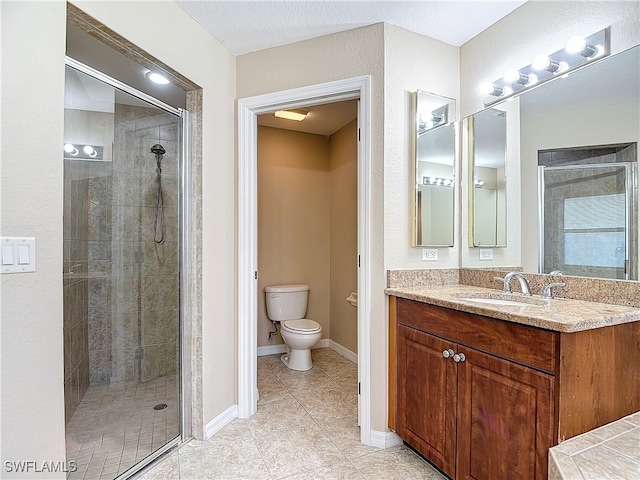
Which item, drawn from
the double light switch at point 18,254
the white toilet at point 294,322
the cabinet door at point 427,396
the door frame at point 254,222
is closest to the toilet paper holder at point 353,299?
the white toilet at point 294,322

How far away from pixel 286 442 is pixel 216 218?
4.52ft

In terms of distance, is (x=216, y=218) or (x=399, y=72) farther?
(x=216, y=218)

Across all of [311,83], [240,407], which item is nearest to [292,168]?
[311,83]

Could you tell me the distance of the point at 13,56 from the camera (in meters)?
1.12

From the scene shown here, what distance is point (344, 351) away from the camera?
3533mm

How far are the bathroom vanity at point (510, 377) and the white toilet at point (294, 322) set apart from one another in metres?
1.36

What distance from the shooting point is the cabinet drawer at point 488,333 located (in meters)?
1.17

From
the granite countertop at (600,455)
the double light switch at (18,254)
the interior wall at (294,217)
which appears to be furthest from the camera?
the interior wall at (294,217)

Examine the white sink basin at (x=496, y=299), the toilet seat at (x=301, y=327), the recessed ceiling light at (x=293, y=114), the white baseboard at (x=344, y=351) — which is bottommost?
the white baseboard at (x=344, y=351)

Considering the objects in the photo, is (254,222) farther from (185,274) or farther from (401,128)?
(401,128)

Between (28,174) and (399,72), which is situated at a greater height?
(399,72)

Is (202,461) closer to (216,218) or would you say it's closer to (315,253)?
(216,218)

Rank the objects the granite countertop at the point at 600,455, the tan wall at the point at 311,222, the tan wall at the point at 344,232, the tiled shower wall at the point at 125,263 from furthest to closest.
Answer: the tan wall at the point at 311,222 → the tan wall at the point at 344,232 → the tiled shower wall at the point at 125,263 → the granite countertop at the point at 600,455

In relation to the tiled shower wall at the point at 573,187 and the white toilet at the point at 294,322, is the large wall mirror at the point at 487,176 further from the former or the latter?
the white toilet at the point at 294,322
